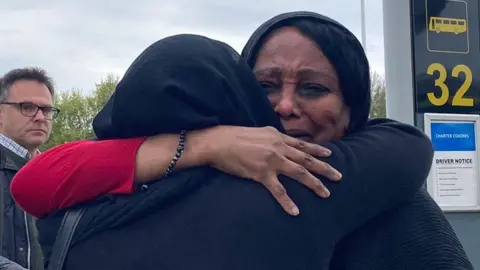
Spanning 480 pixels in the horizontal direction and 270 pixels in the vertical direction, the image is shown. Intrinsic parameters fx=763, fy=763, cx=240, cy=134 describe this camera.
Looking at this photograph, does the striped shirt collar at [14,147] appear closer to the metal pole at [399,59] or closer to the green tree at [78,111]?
the metal pole at [399,59]

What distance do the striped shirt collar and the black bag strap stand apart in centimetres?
291

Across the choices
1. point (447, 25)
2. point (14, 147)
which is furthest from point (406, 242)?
point (447, 25)

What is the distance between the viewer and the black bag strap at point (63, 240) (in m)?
1.21

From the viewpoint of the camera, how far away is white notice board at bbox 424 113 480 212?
14.6 ft

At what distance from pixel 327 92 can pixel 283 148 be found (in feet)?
0.73

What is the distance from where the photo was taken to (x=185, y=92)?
3.95 feet

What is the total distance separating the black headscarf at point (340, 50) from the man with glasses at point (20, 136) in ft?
7.98

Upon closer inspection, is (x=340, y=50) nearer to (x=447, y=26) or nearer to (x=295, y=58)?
(x=295, y=58)

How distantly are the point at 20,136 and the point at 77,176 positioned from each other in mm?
3302

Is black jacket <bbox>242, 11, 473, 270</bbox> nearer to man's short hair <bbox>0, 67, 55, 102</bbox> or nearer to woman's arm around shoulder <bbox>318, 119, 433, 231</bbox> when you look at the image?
woman's arm around shoulder <bbox>318, 119, 433, 231</bbox>

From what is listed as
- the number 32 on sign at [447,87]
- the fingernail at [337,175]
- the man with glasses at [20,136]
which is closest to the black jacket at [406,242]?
the fingernail at [337,175]

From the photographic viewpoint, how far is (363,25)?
Answer: 84.7 feet

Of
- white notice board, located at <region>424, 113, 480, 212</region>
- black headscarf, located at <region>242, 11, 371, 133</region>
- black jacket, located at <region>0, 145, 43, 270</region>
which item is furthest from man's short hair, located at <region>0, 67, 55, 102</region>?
black headscarf, located at <region>242, 11, 371, 133</region>

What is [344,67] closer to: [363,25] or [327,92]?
[327,92]
